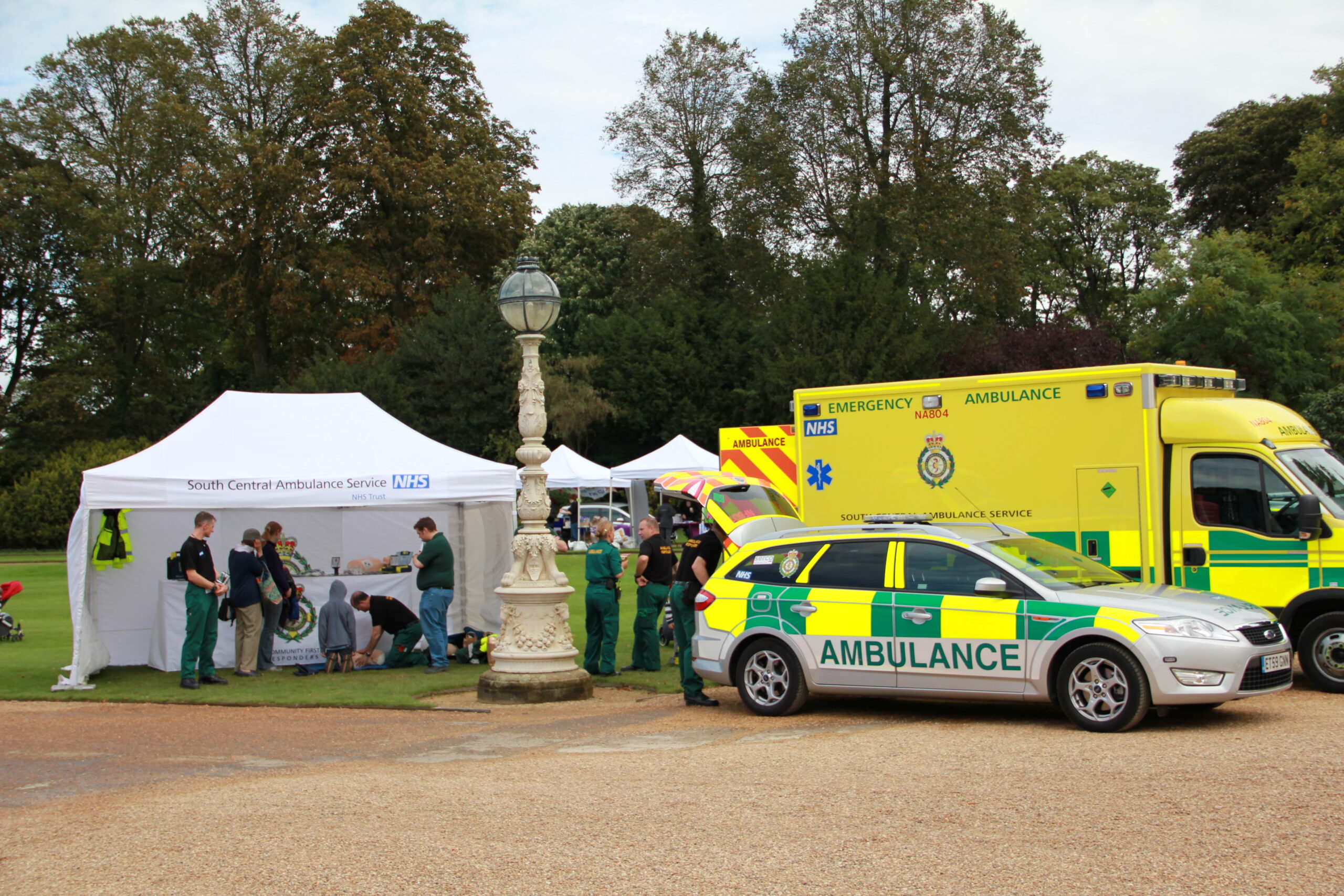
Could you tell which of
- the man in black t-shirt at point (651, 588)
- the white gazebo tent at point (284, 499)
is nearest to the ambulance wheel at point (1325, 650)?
the man in black t-shirt at point (651, 588)

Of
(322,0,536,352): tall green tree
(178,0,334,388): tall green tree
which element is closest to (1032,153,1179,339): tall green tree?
(322,0,536,352): tall green tree

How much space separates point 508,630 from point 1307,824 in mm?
7850

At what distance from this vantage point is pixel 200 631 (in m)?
13.3

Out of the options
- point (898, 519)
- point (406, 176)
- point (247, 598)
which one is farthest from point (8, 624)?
point (406, 176)

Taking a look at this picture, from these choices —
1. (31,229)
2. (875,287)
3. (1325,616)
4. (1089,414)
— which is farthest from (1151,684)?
(31,229)

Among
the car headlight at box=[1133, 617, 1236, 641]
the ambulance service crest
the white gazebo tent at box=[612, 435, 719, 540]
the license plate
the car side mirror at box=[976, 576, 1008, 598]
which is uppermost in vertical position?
the white gazebo tent at box=[612, 435, 719, 540]

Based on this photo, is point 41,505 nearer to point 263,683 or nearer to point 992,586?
point 263,683

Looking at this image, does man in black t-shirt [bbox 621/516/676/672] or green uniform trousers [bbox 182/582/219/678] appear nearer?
green uniform trousers [bbox 182/582/219/678]

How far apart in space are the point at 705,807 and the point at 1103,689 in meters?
3.70

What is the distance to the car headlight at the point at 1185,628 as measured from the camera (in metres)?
8.71

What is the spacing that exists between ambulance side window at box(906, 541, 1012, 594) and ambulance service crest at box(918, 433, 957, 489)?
9.69 ft

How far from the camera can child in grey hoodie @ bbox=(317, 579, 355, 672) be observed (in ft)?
46.8

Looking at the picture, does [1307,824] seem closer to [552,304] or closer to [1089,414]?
[1089,414]

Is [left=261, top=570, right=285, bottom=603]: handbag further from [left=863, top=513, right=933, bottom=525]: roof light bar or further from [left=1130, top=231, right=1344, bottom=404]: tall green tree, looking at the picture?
[left=1130, top=231, right=1344, bottom=404]: tall green tree
